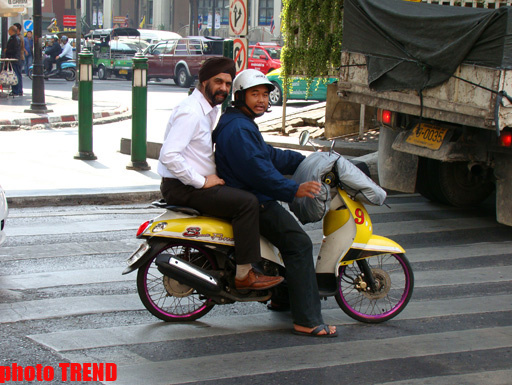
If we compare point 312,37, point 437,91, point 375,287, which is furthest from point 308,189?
point 312,37

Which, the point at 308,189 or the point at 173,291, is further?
the point at 173,291

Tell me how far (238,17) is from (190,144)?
6.55m

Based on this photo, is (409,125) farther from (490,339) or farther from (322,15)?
(322,15)

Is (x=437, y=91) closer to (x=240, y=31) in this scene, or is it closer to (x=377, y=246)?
(x=377, y=246)

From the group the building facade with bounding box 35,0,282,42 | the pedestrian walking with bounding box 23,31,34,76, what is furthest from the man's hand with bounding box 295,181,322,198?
the building facade with bounding box 35,0,282,42

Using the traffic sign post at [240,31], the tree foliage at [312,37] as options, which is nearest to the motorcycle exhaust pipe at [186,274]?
the traffic sign post at [240,31]

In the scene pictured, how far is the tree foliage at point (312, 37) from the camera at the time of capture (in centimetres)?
1295

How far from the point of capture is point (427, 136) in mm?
7945

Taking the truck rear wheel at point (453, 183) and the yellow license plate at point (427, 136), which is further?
the truck rear wheel at point (453, 183)

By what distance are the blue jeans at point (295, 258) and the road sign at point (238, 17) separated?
6562 millimetres

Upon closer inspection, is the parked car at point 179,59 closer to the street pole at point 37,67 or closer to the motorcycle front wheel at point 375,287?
the street pole at point 37,67

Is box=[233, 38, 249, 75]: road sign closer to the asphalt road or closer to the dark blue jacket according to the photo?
the asphalt road

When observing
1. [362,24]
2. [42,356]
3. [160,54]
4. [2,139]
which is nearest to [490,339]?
[42,356]

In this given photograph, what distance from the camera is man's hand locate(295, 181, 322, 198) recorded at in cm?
469
